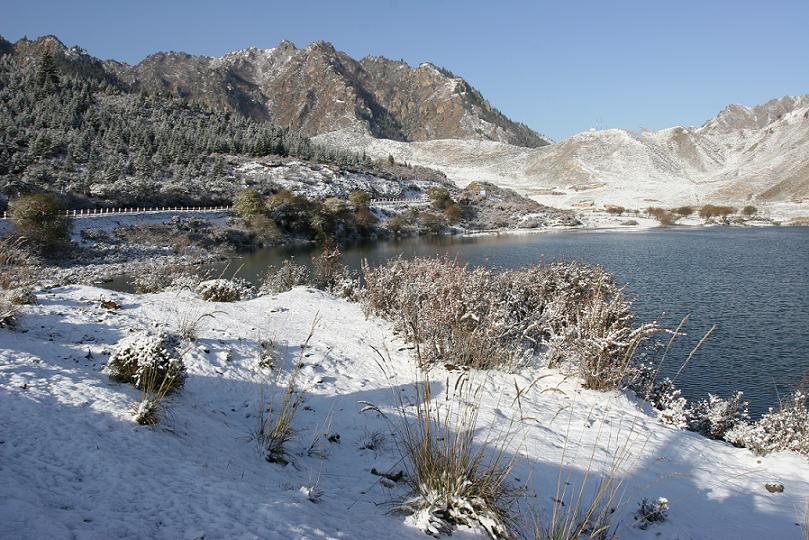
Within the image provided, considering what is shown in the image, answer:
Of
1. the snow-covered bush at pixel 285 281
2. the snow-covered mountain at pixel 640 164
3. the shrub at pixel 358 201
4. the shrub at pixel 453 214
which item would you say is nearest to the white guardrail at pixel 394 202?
the shrub at pixel 358 201

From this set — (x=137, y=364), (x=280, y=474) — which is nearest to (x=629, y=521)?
(x=280, y=474)

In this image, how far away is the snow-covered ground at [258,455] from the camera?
8.92 feet

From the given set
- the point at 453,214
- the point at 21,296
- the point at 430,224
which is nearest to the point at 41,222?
the point at 21,296

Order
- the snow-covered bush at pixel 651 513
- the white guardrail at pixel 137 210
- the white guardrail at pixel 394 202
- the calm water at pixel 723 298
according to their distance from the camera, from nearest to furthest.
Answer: the snow-covered bush at pixel 651 513, the calm water at pixel 723 298, the white guardrail at pixel 137 210, the white guardrail at pixel 394 202

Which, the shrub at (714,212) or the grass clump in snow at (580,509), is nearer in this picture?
the grass clump in snow at (580,509)

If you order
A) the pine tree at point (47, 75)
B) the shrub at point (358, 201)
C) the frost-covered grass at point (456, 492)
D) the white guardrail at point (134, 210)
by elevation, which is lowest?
the frost-covered grass at point (456, 492)

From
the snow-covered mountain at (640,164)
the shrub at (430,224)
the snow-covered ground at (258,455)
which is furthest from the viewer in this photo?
the snow-covered mountain at (640,164)

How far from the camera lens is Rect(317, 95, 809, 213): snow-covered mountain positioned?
8094 centimetres

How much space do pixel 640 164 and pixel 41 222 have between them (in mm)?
110821

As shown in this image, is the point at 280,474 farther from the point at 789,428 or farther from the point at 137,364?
the point at 789,428

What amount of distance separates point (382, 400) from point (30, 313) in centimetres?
514

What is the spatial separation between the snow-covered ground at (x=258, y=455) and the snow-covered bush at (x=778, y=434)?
0.28 metres

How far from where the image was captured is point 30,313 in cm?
660

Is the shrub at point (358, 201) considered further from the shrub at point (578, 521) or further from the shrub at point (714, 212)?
the shrub at point (714, 212)
